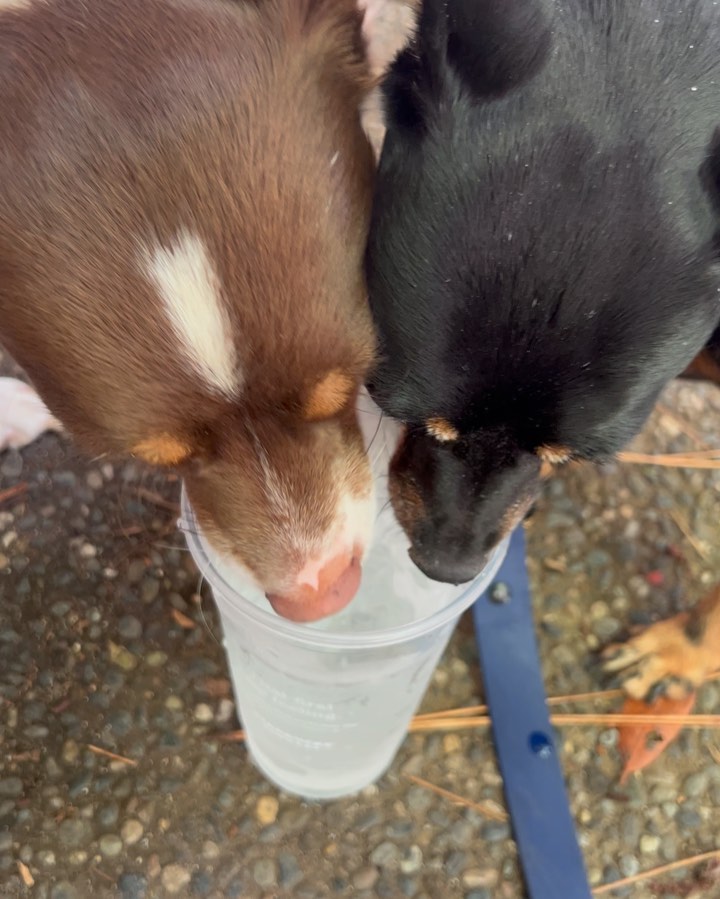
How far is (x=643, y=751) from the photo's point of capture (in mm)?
1541

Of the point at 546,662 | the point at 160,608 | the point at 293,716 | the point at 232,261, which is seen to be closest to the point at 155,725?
the point at 160,608

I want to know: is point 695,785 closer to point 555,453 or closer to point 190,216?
point 555,453

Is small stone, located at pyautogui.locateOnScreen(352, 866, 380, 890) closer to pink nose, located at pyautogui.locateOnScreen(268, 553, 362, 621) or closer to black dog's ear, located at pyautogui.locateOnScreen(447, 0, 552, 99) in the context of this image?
pink nose, located at pyautogui.locateOnScreen(268, 553, 362, 621)

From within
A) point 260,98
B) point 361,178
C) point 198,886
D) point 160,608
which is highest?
point 260,98

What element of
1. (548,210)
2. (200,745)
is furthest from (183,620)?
(548,210)

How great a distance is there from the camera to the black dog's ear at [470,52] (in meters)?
0.84

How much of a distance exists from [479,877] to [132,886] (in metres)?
0.55

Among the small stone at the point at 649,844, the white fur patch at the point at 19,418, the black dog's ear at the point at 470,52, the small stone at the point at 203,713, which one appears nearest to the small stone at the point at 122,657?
the small stone at the point at 203,713

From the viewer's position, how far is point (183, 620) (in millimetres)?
1566

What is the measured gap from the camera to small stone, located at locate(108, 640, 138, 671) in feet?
4.99

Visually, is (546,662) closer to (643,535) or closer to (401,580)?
(643,535)

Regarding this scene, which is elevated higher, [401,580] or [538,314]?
[538,314]

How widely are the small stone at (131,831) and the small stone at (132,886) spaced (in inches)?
1.9

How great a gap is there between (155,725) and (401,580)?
51 cm
